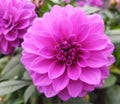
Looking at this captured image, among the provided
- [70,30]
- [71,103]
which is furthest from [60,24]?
[71,103]

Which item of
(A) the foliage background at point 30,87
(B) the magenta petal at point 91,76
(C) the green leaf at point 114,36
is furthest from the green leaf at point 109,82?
(B) the magenta petal at point 91,76

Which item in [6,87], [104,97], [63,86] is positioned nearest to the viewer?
[63,86]

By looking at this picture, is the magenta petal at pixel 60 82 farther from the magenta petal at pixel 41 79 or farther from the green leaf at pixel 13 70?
the green leaf at pixel 13 70

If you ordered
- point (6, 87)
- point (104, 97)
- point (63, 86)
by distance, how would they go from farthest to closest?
1. point (104, 97)
2. point (6, 87)
3. point (63, 86)

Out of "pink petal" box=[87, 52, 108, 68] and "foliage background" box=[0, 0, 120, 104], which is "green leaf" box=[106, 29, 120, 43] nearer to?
"foliage background" box=[0, 0, 120, 104]

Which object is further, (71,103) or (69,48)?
(71,103)

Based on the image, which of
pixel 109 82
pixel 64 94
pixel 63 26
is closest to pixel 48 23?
pixel 63 26

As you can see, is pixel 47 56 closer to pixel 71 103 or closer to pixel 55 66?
pixel 55 66
